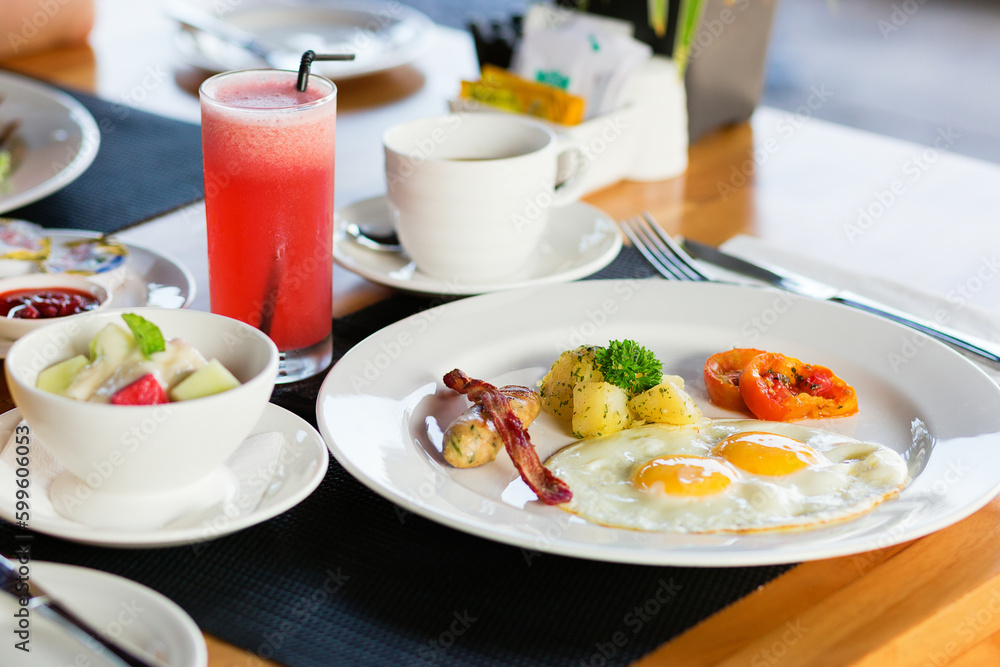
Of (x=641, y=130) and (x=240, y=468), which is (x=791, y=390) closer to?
(x=240, y=468)

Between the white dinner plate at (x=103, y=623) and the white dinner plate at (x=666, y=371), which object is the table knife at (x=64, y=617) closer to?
the white dinner plate at (x=103, y=623)

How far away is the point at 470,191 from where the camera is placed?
134 cm

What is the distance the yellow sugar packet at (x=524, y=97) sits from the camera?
1.72 m

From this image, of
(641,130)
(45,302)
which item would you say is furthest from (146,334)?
(641,130)

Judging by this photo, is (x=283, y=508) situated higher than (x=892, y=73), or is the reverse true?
(x=283, y=508)

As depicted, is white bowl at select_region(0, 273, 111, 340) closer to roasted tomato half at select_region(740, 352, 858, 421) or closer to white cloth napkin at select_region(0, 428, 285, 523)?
white cloth napkin at select_region(0, 428, 285, 523)

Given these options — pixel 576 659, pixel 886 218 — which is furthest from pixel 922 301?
pixel 576 659

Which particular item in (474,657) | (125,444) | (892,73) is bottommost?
(892,73)

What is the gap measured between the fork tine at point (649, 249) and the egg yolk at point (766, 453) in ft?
1.64

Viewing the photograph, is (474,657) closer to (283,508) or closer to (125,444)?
(283,508)

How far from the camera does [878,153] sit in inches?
84.4

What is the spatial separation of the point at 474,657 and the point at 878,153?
172 cm

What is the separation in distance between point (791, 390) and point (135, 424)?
0.72m

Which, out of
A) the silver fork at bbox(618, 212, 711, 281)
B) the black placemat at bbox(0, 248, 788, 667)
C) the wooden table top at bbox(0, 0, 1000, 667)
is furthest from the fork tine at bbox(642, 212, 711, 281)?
the black placemat at bbox(0, 248, 788, 667)
